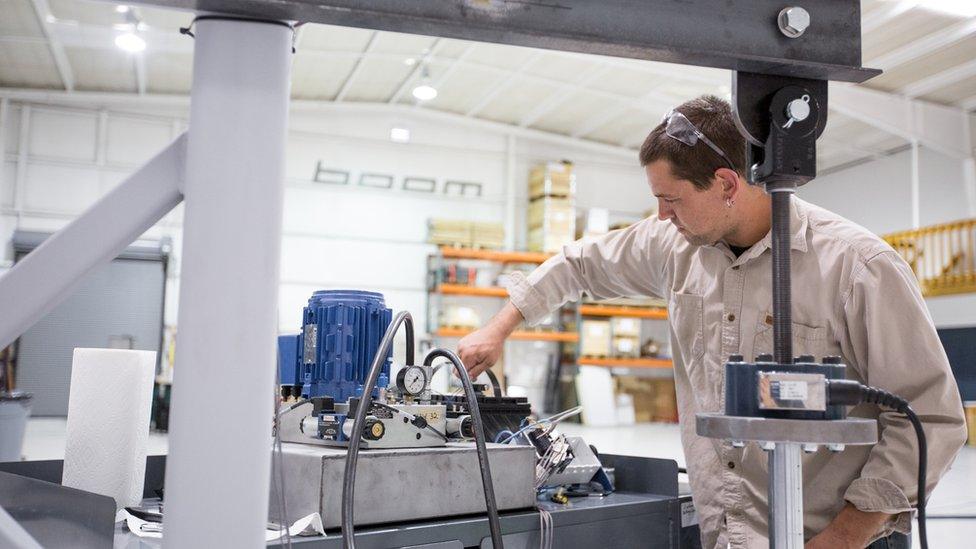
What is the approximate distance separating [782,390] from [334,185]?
9.27m

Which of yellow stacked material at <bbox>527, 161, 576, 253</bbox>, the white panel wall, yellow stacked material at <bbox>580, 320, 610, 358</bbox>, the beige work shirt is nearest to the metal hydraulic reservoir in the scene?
the beige work shirt

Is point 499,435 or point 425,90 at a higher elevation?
point 425,90

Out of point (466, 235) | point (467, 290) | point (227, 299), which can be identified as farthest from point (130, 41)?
point (227, 299)

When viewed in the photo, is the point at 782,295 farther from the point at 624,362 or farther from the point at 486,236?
the point at 624,362

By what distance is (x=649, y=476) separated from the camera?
1.63 m

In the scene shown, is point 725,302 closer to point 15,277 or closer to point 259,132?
point 259,132

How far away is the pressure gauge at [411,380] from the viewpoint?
134 cm

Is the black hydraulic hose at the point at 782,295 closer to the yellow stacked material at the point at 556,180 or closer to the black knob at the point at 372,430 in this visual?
the black knob at the point at 372,430

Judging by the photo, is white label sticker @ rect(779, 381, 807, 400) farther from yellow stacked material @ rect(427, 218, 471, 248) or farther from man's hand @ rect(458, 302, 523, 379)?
yellow stacked material @ rect(427, 218, 471, 248)

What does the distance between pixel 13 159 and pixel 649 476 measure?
9233 millimetres

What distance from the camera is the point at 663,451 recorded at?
651cm

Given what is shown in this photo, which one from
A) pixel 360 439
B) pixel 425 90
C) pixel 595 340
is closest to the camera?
pixel 360 439

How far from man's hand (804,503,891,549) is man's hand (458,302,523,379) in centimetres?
71

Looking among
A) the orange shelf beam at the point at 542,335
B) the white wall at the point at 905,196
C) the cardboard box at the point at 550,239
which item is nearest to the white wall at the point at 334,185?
the cardboard box at the point at 550,239
